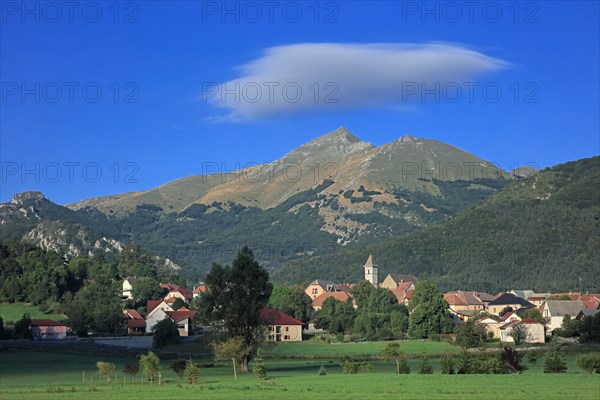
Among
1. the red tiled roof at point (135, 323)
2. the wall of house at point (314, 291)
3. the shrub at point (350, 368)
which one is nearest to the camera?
the shrub at point (350, 368)

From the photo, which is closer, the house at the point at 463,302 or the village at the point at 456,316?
the village at the point at 456,316

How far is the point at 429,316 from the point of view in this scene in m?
117

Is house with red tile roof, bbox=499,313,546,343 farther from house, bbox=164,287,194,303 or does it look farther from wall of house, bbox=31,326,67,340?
house, bbox=164,287,194,303

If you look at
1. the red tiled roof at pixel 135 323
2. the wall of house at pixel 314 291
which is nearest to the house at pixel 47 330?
the red tiled roof at pixel 135 323

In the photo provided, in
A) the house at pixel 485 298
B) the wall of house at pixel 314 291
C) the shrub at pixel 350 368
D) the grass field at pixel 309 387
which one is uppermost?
the wall of house at pixel 314 291

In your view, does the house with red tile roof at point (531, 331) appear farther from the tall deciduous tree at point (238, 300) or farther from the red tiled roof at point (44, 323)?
the red tiled roof at point (44, 323)

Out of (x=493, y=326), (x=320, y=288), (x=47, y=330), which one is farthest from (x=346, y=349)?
(x=320, y=288)

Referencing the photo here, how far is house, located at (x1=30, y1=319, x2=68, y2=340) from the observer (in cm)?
11706

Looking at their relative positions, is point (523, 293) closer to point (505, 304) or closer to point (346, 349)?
point (505, 304)

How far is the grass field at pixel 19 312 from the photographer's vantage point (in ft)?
437

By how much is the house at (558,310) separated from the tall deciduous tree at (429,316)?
22519 mm

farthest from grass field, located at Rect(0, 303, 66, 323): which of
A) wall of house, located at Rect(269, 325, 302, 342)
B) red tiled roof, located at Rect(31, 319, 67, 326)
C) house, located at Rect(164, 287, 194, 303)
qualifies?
wall of house, located at Rect(269, 325, 302, 342)

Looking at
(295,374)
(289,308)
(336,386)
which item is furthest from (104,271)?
(336,386)

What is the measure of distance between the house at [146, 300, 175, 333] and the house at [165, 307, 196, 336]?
120cm
